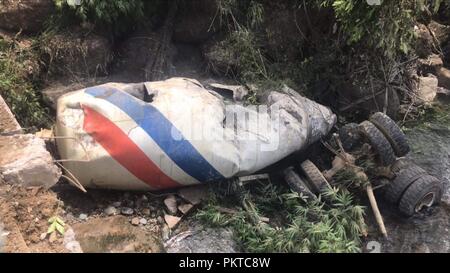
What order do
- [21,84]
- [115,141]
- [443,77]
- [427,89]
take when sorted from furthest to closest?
1. [443,77]
2. [427,89]
3. [21,84]
4. [115,141]

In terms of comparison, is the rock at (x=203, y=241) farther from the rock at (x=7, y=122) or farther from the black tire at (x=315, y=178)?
the rock at (x=7, y=122)

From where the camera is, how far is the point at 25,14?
446cm

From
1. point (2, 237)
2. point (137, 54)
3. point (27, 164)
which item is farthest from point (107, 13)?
point (2, 237)

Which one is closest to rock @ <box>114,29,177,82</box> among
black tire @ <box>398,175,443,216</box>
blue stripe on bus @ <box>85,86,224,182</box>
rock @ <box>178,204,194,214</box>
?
blue stripe on bus @ <box>85,86,224,182</box>

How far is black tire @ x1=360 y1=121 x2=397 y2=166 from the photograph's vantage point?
13.0 ft

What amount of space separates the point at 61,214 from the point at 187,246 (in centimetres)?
100

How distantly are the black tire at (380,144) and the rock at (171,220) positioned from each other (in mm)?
1749

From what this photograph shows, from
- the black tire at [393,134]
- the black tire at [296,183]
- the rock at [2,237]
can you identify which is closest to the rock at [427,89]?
the black tire at [393,134]

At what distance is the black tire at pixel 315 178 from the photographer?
3.95 metres

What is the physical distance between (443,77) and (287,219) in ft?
8.82

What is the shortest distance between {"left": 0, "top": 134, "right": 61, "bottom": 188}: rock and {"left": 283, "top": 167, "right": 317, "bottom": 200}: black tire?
74.2 inches

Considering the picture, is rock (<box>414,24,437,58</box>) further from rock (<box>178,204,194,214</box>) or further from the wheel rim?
rock (<box>178,204,194,214</box>)

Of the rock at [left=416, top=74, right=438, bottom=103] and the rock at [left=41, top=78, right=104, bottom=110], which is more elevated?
the rock at [left=41, top=78, right=104, bottom=110]

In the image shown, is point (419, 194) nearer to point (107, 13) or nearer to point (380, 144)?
point (380, 144)
